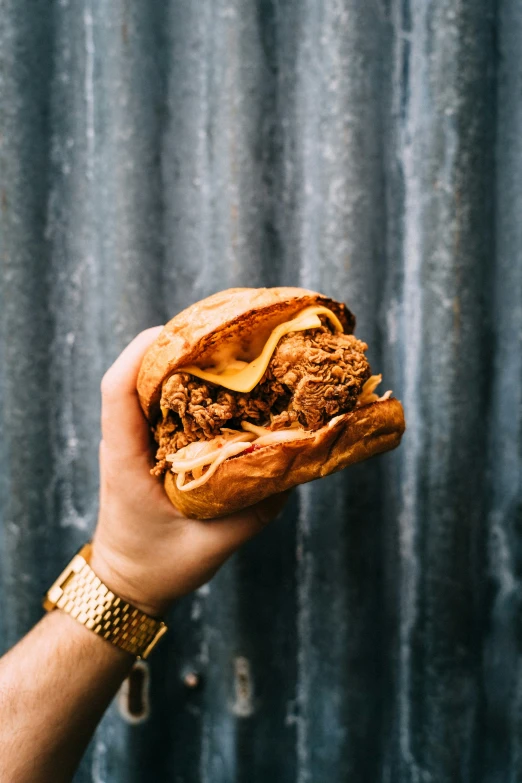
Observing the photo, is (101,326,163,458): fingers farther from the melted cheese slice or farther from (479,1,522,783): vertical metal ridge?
(479,1,522,783): vertical metal ridge

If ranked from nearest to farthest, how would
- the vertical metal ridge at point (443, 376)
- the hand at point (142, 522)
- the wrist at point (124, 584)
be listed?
the hand at point (142, 522) < the wrist at point (124, 584) < the vertical metal ridge at point (443, 376)

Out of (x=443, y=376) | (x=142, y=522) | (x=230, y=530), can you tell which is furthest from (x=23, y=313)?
(x=443, y=376)

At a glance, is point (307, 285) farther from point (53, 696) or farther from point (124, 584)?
point (53, 696)

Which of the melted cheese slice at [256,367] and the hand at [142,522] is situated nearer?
the melted cheese slice at [256,367]

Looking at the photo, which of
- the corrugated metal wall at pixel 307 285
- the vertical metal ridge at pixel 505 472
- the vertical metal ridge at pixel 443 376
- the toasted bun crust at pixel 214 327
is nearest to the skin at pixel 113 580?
the toasted bun crust at pixel 214 327

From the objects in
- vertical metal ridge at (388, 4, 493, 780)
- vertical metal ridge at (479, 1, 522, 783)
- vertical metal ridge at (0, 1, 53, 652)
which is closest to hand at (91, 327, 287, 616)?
vertical metal ridge at (0, 1, 53, 652)

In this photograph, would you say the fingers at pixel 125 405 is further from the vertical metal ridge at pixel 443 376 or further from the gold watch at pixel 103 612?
the vertical metal ridge at pixel 443 376

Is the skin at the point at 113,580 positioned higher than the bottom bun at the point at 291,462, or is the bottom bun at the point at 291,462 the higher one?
the bottom bun at the point at 291,462
